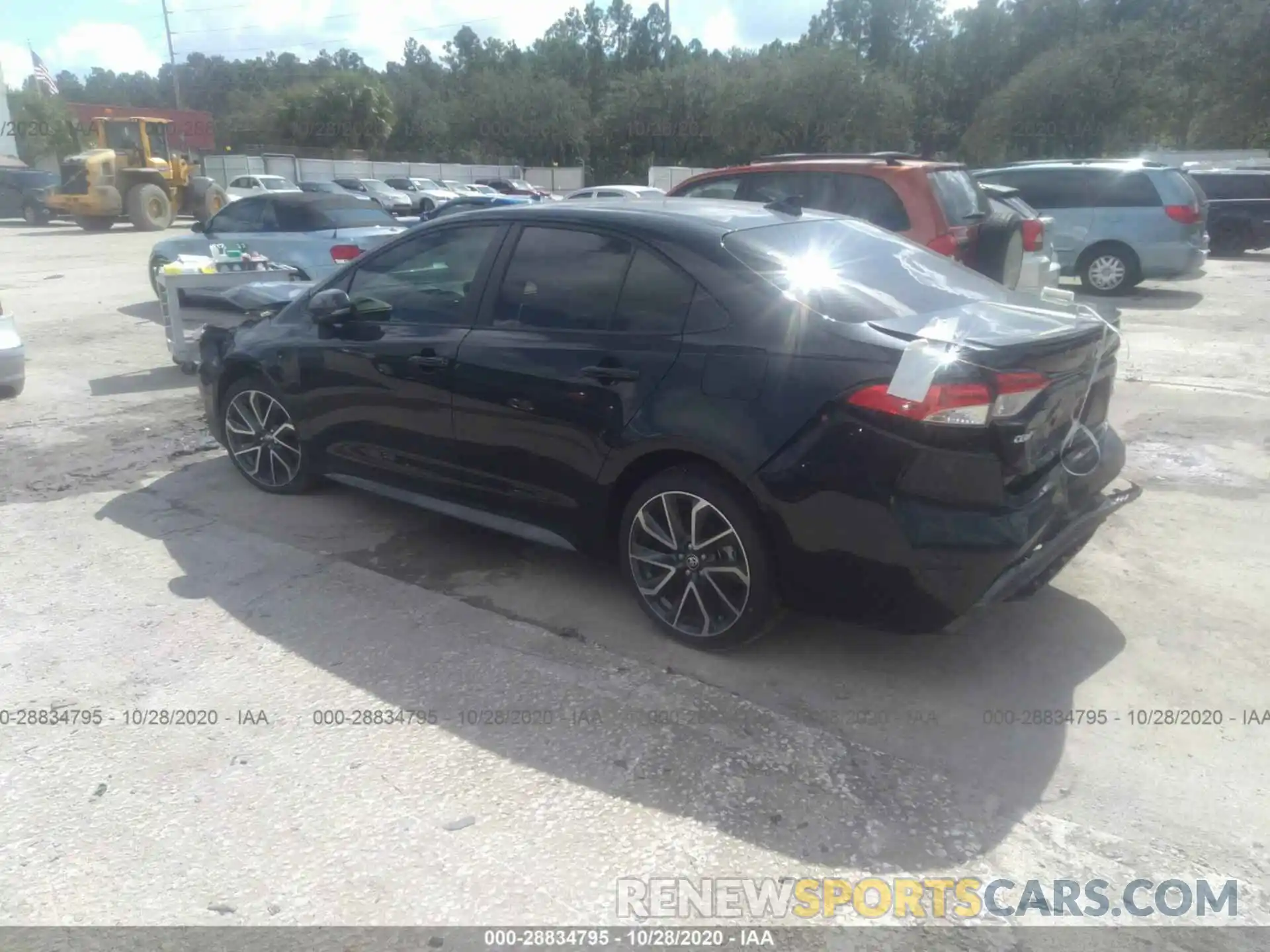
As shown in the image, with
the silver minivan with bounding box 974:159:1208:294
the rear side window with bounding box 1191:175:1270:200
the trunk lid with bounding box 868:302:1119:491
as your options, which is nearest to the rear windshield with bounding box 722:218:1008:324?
the trunk lid with bounding box 868:302:1119:491

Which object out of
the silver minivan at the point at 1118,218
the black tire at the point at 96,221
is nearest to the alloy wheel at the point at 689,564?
the silver minivan at the point at 1118,218

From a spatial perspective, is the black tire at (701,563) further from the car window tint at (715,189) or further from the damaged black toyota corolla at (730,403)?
the car window tint at (715,189)

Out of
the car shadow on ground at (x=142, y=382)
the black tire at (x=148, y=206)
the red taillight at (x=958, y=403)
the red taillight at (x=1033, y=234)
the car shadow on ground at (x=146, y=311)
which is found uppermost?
the red taillight at (x=958, y=403)

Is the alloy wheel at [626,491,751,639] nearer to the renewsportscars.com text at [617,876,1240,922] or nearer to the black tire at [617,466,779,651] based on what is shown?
the black tire at [617,466,779,651]

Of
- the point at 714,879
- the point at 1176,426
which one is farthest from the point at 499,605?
the point at 1176,426

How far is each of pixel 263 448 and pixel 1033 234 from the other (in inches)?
254

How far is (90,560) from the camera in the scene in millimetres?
4738

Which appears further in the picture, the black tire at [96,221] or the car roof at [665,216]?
the black tire at [96,221]

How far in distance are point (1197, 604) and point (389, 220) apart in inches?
389

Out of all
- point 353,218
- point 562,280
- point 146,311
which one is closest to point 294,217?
point 353,218

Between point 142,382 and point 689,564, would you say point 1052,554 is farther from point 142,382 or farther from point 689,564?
point 142,382

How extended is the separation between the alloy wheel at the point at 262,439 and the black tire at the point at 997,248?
501 centimetres

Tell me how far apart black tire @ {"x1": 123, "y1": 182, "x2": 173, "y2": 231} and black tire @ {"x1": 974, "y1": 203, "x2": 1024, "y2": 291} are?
84.7 feet

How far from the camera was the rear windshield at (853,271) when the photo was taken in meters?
3.60
